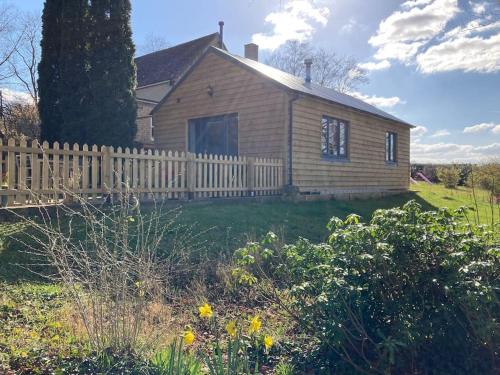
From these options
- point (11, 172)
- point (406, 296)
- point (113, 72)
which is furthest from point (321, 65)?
point (406, 296)

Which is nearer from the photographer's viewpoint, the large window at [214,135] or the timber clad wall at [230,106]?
the timber clad wall at [230,106]

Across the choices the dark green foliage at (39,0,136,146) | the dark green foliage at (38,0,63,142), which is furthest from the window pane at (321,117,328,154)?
the dark green foliage at (38,0,63,142)

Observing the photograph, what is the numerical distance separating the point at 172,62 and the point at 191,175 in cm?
1806

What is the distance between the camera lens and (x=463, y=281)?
2.44 m

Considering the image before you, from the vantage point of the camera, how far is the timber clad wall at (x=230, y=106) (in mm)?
12547

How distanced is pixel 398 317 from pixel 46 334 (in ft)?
8.98

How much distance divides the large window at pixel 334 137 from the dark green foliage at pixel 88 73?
6.41 m

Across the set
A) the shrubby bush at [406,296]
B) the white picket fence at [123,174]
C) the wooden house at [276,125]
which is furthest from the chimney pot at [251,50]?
the shrubby bush at [406,296]

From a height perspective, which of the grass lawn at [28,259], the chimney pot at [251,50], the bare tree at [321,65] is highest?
the bare tree at [321,65]

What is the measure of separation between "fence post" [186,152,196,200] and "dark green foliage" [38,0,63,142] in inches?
221

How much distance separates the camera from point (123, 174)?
854cm

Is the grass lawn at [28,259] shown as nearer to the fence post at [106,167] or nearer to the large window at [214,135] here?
the fence post at [106,167]

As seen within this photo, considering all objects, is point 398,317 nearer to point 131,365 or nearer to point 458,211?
point 458,211

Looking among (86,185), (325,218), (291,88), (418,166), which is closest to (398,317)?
(86,185)
